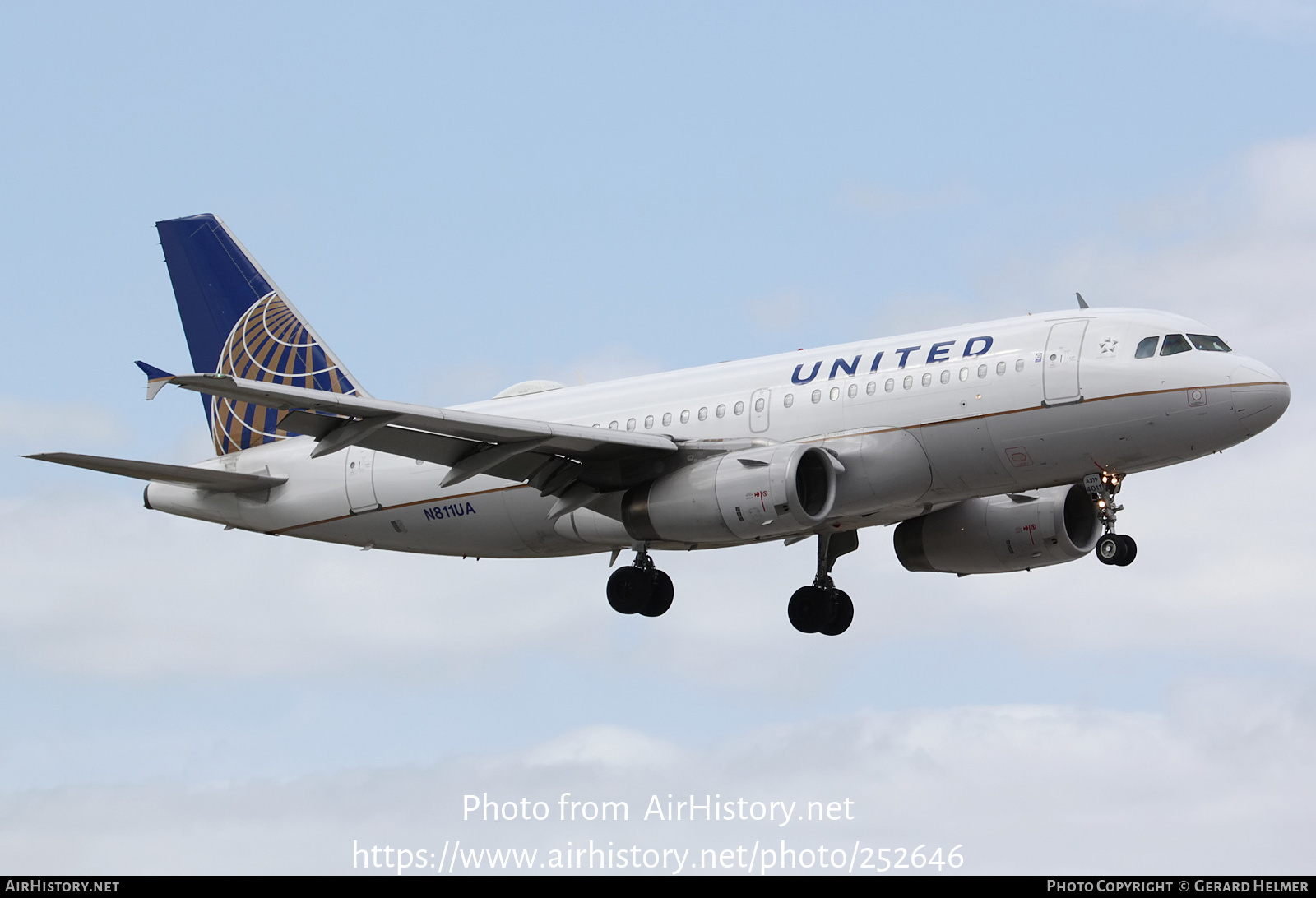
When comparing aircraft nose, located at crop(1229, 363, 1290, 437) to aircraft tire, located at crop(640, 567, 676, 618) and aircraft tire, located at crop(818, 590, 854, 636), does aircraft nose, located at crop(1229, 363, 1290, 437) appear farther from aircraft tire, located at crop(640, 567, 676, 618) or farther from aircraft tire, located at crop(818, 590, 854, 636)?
aircraft tire, located at crop(640, 567, 676, 618)

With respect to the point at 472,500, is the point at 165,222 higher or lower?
higher

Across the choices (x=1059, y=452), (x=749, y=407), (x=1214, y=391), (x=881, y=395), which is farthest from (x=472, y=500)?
(x=1214, y=391)

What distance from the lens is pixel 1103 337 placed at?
32000mm

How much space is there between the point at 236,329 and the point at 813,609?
14.1 meters

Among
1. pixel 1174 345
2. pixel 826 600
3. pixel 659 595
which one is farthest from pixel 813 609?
pixel 1174 345

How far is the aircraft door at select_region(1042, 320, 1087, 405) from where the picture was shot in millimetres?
31703

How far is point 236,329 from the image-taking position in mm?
41750

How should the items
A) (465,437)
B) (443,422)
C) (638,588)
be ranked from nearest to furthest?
(443,422), (465,437), (638,588)

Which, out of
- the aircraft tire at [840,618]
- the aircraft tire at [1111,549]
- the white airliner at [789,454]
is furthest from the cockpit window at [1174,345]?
the aircraft tire at [840,618]

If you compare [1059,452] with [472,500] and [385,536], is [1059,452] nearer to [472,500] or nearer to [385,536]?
[472,500]

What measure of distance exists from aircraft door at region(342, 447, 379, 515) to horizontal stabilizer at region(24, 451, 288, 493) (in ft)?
5.00

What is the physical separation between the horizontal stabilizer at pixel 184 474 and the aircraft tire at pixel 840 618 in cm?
1131

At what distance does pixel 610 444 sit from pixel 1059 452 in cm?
763

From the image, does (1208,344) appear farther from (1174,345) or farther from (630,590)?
(630,590)
